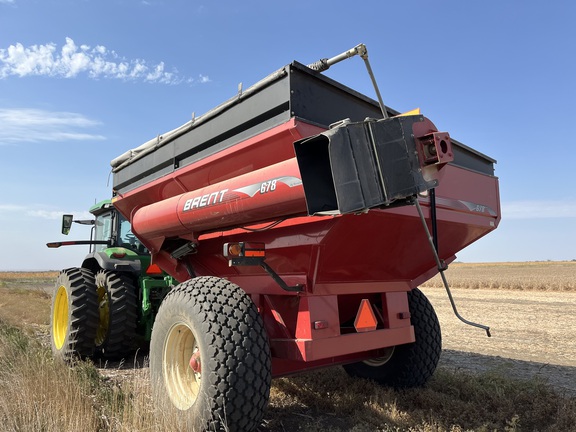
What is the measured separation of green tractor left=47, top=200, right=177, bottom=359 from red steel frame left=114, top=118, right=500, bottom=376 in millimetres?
1583

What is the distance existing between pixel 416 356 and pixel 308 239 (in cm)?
187

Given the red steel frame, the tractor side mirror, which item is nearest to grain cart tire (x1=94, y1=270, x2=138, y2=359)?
the tractor side mirror

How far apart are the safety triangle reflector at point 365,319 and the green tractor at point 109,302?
262cm

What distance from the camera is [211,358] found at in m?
2.78

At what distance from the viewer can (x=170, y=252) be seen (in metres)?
4.25

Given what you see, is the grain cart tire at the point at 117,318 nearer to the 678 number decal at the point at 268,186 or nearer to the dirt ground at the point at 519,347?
the 678 number decal at the point at 268,186

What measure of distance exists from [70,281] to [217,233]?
279 centimetres

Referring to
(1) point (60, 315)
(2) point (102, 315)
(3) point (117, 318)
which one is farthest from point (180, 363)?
(1) point (60, 315)

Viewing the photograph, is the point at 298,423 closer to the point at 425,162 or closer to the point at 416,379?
the point at 416,379

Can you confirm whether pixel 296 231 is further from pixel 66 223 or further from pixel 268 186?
pixel 66 223

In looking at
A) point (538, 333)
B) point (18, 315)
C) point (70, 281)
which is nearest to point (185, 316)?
point (70, 281)

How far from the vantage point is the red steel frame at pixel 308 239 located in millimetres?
2887

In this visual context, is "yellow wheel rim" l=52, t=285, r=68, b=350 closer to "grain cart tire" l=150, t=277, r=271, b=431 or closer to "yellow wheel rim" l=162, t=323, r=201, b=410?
"grain cart tire" l=150, t=277, r=271, b=431

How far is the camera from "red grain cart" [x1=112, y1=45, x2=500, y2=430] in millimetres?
2432
